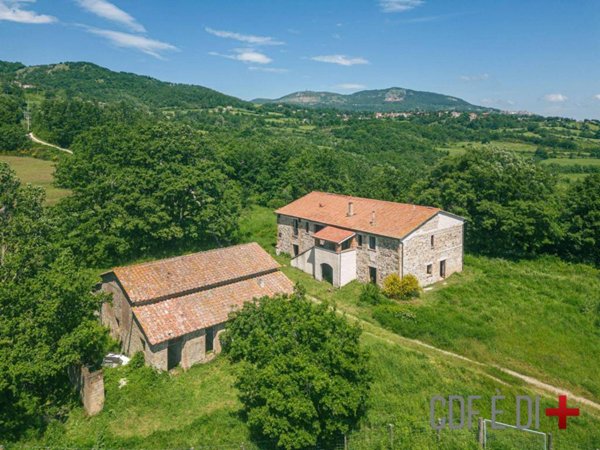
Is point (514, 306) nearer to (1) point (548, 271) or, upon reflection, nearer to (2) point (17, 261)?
(1) point (548, 271)

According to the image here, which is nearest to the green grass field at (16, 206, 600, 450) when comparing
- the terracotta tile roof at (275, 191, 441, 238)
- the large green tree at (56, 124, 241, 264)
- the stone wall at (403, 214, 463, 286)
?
the stone wall at (403, 214, 463, 286)

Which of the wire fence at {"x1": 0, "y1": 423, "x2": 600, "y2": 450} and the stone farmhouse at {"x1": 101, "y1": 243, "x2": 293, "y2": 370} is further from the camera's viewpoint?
the stone farmhouse at {"x1": 101, "y1": 243, "x2": 293, "y2": 370}

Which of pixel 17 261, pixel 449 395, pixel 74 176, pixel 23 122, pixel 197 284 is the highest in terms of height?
pixel 23 122

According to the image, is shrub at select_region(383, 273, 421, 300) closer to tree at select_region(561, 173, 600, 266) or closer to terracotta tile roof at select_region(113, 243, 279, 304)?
terracotta tile roof at select_region(113, 243, 279, 304)

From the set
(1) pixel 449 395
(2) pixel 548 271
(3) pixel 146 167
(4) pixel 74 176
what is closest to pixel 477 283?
(2) pixel 548 271

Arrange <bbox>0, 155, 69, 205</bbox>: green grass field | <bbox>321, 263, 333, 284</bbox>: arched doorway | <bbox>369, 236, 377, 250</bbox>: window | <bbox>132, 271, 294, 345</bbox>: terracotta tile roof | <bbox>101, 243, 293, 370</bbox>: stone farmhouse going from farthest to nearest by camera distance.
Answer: <bbox>0, 155, 69, 205</bbox>: green grass field
<bbox>321, 263, 333, 284</bbox>: arched doorway
<bbox>369, 236, 377, 250</bbox>: window
<bbox>101, 243, 293, 370</bbox>: stone farmhouse
<bbox>132, 271, 294, 345</bbox>: terracotta tile roof

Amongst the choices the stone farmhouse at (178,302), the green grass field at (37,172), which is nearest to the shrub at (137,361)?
the stone farmhouse at (178,302)

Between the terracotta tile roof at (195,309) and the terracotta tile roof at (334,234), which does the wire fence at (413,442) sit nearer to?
the terracotta tile roof at (195,309)
